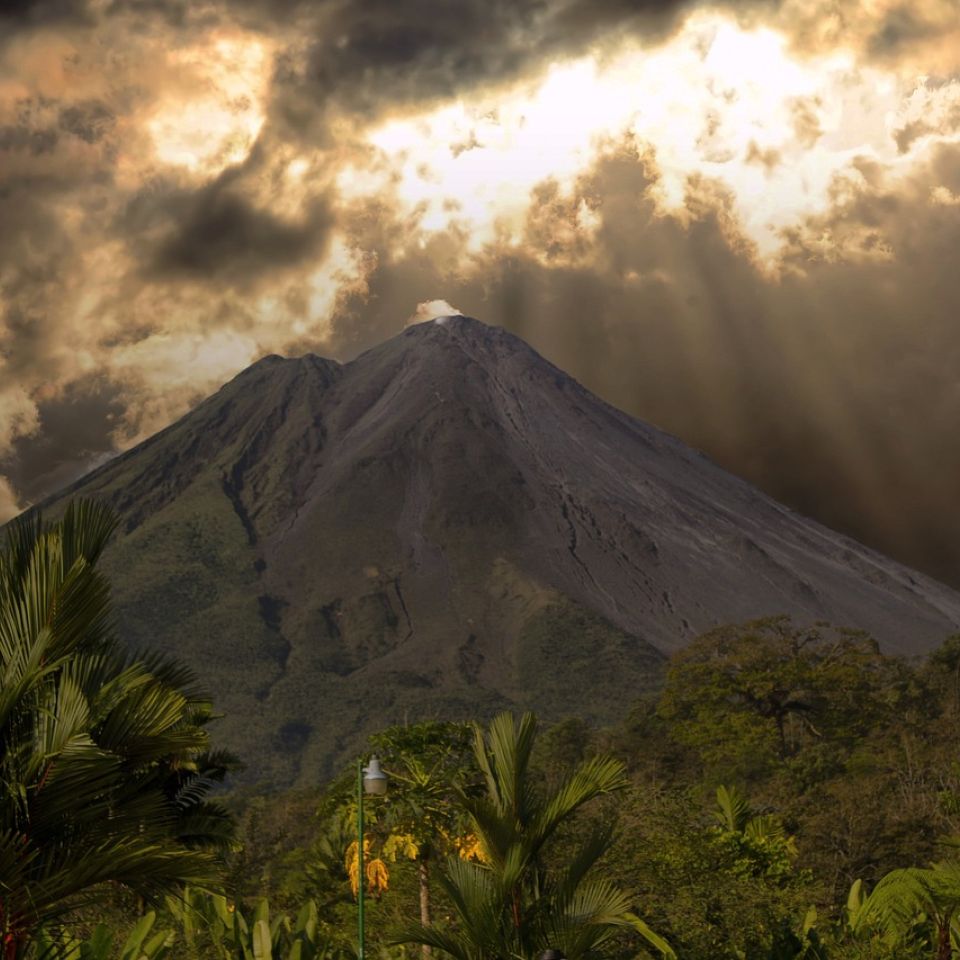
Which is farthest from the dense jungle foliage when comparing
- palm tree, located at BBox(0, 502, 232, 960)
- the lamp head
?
the lamp head

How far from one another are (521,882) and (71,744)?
19.6 feet

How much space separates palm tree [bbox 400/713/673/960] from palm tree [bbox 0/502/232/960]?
4.39 m

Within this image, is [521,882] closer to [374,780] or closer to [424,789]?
[374,780]

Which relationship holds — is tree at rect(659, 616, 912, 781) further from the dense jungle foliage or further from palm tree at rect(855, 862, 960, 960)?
palm tree at rect(855, 862, 960, 960)

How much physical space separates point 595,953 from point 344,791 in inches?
406

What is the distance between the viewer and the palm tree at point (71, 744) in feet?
22.9

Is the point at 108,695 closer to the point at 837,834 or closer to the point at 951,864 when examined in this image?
the point at 951,864

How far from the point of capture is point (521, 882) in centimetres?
1187

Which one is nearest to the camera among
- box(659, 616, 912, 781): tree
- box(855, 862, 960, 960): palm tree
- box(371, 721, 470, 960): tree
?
box(855, 862, 960, 960): palm tree

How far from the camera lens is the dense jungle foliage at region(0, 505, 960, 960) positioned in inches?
282

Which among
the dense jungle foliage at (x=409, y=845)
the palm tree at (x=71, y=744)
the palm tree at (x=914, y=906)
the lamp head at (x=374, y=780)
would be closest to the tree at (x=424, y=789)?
the dense jungle foliage at (x=409, y=845)

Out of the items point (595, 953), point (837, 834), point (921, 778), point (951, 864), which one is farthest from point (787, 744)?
point (595, 953)

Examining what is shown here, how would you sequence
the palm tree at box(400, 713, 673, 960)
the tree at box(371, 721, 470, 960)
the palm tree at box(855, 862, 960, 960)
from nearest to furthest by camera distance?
the palm tree at box(400, 713, 673, 960) → the palm tree at box(855, 862, 960, 960) → the tree at box(371, 721, 470, 960)

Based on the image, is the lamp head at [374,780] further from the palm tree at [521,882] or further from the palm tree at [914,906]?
the palm tree at [914,906]
